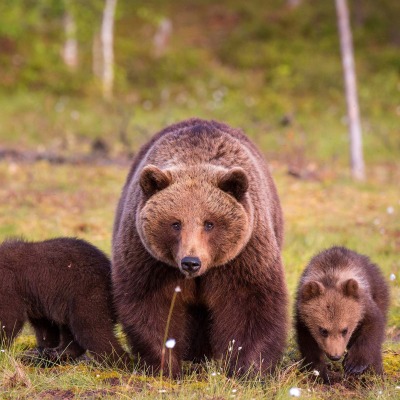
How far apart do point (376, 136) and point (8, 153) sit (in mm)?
11877

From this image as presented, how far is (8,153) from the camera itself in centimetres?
1914

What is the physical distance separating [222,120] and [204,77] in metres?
7.38

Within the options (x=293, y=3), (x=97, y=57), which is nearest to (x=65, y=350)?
(x=97, y=57)

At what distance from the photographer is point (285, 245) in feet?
39.1

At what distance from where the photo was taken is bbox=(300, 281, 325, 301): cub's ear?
21.7ft

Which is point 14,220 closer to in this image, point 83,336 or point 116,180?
point 116,180

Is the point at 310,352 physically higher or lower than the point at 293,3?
lower

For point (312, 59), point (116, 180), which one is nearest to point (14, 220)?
point (116, 180)

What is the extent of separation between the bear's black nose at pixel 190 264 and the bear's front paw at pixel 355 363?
1.80 m

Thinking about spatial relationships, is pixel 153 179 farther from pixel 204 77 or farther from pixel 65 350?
pixel 204 77

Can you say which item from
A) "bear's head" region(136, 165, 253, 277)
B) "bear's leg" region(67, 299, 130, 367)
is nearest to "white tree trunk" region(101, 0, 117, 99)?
"bear's leg" region(67, 299, 130, 367)

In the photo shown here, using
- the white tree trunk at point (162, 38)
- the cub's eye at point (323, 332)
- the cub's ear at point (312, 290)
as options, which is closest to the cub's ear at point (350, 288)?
the cub's ear at point (312, 290)

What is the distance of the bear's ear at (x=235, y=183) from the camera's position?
5816mm

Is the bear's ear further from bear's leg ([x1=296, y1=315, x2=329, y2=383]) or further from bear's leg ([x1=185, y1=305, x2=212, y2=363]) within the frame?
bear's leg ([x1=296, y1=315, x2=329, y2=383])
